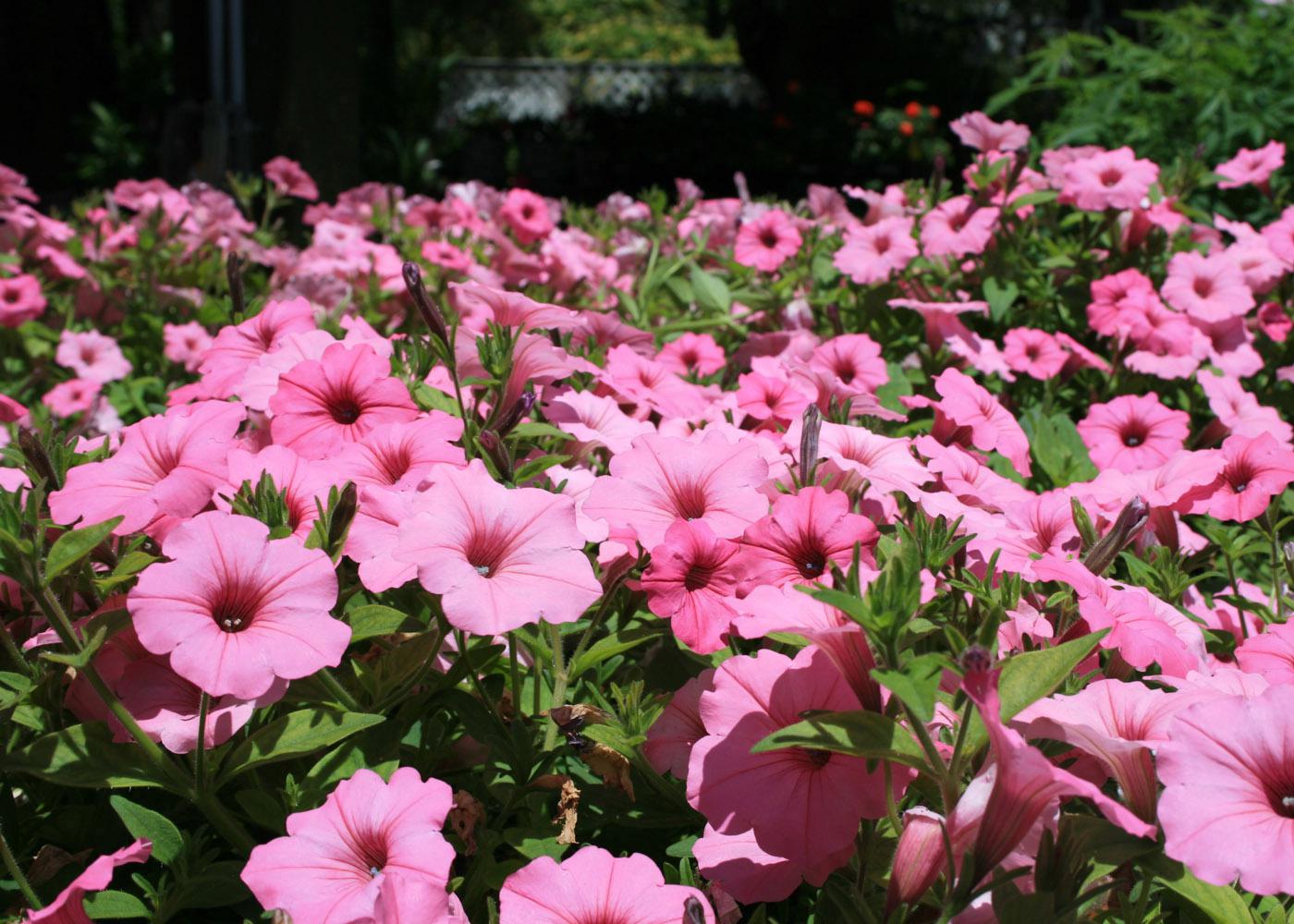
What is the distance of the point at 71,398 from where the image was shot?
2.41 metres

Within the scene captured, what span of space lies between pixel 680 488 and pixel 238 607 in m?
0.43

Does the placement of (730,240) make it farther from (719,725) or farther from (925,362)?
(719,725)

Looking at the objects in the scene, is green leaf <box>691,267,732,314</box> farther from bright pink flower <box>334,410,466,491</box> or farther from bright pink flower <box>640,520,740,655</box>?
bright pink flower <box>640,520,740,655</box>

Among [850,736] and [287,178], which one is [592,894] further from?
[287,178]

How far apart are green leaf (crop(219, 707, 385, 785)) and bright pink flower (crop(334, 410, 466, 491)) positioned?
26 centimetres

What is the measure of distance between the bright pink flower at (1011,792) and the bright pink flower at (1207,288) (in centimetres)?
159

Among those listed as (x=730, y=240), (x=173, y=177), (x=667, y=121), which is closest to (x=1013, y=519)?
(x=730, y=240)

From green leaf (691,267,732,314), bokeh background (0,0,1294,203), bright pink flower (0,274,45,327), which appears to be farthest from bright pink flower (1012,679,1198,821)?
bokeh background (0,0,1294,203)

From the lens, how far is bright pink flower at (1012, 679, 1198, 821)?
80 centimetres

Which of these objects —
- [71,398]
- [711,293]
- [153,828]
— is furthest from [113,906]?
[71,398]

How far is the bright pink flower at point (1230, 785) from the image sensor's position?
2.32 feet

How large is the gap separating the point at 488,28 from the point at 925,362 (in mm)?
30952

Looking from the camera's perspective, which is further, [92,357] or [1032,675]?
[92,357]

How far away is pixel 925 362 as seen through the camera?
2035 millimetres
